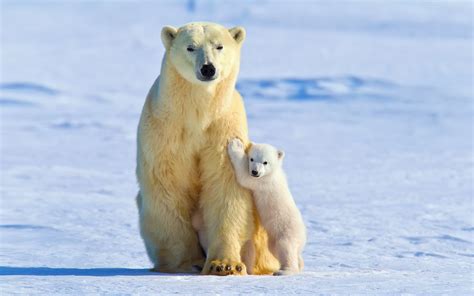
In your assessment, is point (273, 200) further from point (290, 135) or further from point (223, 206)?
point (290, 135)

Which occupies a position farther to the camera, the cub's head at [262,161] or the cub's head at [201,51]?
the cub's head at [262,161]

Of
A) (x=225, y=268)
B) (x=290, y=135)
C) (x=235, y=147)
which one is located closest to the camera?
(x=225, y=268)

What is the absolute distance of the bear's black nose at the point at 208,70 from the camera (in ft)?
14.1

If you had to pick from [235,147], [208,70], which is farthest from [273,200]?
[208,70]

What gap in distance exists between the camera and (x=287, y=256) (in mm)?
4559

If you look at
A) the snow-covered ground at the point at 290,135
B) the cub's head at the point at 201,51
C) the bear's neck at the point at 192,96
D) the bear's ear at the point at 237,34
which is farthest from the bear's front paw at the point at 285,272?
the bear's ear at the point at 237,34

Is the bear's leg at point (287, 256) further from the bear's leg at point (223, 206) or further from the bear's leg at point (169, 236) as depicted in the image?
the bear's leg at point (169, 236)

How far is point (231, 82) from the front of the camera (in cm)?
458

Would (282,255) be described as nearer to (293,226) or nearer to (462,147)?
(293,226)

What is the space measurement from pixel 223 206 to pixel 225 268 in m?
0.32

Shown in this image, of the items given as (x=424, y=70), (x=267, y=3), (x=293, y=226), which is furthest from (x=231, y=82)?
(x=267, y=3)

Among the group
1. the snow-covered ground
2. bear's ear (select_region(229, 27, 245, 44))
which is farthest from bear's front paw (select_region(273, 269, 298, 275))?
bear's ear (select_region(229, 27, 245, 44))

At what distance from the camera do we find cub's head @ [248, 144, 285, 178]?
14.8 feet

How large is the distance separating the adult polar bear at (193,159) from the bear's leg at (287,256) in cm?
19
